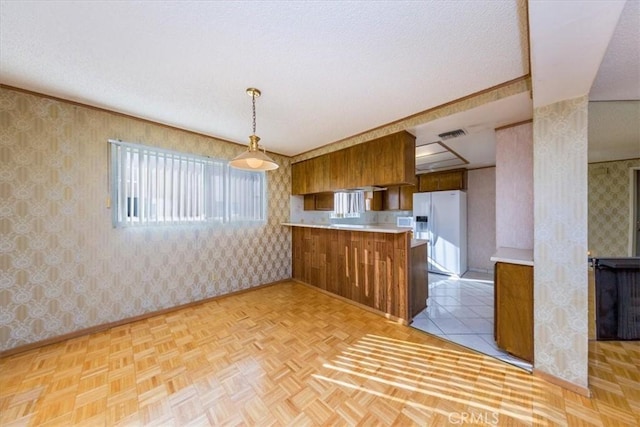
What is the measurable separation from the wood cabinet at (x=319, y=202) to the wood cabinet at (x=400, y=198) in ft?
5.54

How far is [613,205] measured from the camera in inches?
96.3

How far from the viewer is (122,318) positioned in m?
2.60

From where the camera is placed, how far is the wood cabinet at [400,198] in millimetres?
5214

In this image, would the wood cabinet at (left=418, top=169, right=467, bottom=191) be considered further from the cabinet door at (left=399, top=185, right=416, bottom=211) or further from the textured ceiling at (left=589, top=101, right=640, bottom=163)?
the textured ceiling at (left=589, top=101, right=640, bottom=163)

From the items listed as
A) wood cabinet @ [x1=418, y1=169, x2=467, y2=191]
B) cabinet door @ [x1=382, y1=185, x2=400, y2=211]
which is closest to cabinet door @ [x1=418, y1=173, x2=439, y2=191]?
wood cabinet @ [x1=418, y1=169, x2=467, y2=191]

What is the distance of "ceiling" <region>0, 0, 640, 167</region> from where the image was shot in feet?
3.97

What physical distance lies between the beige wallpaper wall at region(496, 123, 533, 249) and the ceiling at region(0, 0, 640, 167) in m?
0.20

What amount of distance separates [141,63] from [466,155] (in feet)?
14.3

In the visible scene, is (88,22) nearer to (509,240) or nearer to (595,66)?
(595,66)

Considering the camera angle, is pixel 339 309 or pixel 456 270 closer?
pixel 339 309

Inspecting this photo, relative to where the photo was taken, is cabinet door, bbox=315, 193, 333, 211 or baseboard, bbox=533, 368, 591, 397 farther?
cabinet door, bbox=315, 193, 333, 211

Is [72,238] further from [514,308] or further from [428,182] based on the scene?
[428,182]

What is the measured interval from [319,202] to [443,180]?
2.85 metres

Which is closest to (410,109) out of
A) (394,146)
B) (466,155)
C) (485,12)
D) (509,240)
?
(394,146)
